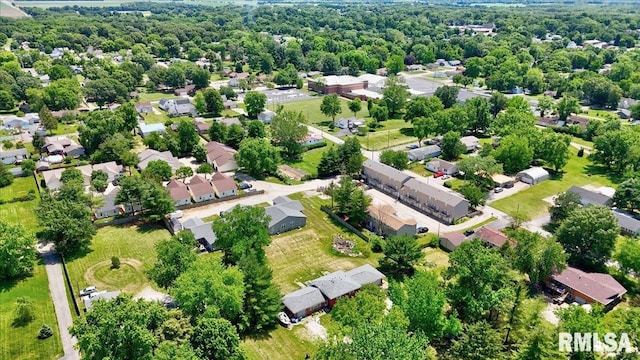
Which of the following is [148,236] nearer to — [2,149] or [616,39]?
[2,149]

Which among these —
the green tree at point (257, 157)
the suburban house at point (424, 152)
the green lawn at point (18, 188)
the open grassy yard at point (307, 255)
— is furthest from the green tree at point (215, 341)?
the suburban house at point (424, 152)

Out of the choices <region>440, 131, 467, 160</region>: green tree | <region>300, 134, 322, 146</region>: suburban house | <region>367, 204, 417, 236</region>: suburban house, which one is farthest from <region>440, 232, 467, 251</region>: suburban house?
<region>300, 134, 322, 146</region>: suburban house

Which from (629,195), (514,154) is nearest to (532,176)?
A: (514,154)

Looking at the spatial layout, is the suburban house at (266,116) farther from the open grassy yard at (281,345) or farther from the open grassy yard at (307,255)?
the open grassy yard at (281,345)

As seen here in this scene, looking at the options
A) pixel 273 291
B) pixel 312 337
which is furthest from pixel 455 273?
pixel 273 291

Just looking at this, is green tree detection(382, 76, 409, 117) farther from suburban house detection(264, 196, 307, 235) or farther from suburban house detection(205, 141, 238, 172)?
suburban house detection(264, 196, 307, 235)

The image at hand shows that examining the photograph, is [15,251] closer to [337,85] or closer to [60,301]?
[60,301]
